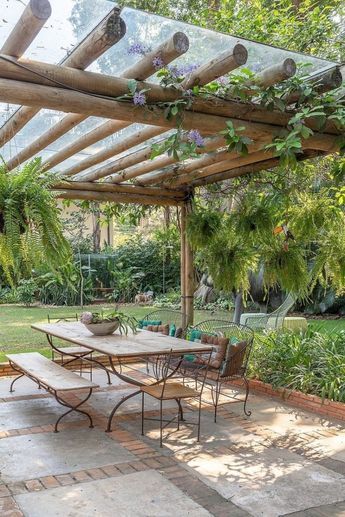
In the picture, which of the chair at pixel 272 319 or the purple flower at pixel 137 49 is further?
the chair at pixel 272 319

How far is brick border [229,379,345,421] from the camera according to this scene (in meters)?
4.46

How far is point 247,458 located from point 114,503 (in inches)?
43.0

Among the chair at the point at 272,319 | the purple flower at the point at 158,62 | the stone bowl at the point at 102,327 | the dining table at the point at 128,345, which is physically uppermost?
the purple flower at the point at 158,62

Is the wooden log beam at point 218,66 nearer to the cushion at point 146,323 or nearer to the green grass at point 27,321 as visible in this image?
the cushion at point 146,323

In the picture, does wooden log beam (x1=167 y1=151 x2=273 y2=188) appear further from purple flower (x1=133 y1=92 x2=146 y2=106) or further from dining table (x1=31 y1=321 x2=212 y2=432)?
dining table (x1=31 y1=321 x2=212 y2=432)

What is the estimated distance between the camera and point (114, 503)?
281 cm

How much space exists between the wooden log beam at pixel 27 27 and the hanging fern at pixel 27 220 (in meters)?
0.67

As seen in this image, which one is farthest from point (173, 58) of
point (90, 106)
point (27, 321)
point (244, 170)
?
point (27, 321)

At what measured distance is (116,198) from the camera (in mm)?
6371

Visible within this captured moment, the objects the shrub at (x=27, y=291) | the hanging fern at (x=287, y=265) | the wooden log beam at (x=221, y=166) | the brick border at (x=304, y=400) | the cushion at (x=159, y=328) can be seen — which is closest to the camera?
the brick border at (x=304, y=400)

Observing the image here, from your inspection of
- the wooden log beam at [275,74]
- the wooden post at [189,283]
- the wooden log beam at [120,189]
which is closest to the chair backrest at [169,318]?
the wooden post at [189,283]

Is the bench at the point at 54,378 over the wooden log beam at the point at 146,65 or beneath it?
beneath

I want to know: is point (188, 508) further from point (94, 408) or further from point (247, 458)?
point (94, 408)

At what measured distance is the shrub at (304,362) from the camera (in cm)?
473
